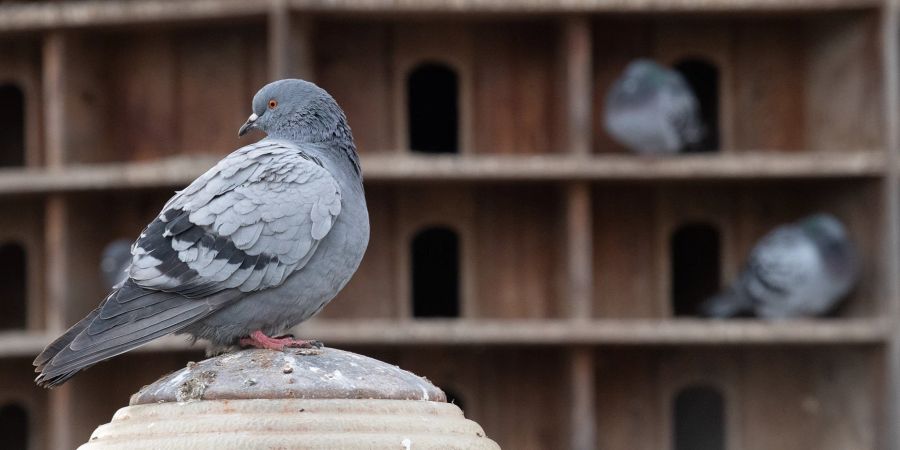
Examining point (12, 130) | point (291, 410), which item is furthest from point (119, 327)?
point (12, 130)

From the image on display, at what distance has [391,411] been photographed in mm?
5289

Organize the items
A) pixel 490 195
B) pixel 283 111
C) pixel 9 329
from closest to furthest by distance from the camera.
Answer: pixel 283 111
pixel 490 195
pixel 9 329

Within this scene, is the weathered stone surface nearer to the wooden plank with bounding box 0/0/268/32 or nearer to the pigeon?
the pigeon

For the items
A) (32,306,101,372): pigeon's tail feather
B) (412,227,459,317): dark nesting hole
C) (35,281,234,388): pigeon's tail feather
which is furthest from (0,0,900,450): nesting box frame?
(32,306,101,372): pigeon's tail feather

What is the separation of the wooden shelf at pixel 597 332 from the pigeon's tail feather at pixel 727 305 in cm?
26

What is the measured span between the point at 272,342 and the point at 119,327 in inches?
19.9

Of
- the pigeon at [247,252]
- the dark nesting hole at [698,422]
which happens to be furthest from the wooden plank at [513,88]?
the pigeon at [247,252]

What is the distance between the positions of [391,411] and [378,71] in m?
10.5

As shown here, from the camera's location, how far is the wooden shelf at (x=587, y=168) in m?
14.2

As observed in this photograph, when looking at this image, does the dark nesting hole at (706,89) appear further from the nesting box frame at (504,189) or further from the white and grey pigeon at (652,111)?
the white and grey pigeon at (652,111)

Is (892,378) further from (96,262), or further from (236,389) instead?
(236,389)

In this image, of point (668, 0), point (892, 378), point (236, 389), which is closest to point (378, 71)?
point (668, 0)

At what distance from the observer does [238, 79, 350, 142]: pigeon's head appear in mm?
7012

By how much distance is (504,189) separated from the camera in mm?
15453
